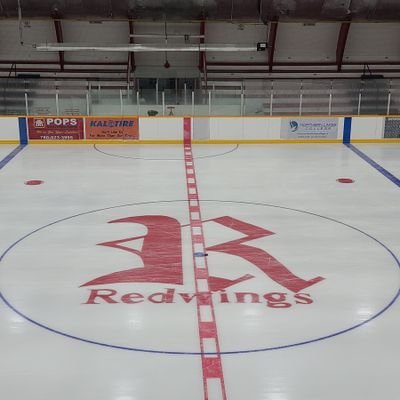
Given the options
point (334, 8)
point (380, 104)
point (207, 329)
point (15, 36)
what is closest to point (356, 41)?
point (334, 8)

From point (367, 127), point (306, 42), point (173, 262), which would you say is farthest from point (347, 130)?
point (173, 262)

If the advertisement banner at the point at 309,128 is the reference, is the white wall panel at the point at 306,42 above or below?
above

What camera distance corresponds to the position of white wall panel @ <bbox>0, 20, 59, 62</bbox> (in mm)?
21469

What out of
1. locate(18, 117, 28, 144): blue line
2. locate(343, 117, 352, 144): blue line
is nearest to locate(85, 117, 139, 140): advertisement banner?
locate(18, 117, 28, 144): blue line

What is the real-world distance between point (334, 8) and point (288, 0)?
1.66m

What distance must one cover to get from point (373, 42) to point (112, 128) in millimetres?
12381

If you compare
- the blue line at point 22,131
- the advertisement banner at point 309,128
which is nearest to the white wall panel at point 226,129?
the advertisement banner at point 309,128

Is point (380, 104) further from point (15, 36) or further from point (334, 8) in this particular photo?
point (15, 36)

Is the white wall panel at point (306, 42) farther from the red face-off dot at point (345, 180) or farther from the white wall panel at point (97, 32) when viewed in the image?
the red face-off dot at point (345, 180)

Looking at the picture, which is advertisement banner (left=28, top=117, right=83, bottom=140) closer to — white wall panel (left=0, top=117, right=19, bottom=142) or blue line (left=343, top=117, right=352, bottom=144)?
white wall panel (left=0, top=117, right=19, bottom=142)

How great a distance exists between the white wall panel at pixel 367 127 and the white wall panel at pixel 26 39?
12547 mm

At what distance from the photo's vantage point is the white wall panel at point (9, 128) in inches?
628

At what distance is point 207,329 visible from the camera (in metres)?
5.47

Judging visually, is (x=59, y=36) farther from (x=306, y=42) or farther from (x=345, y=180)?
(x=345, y=180)
